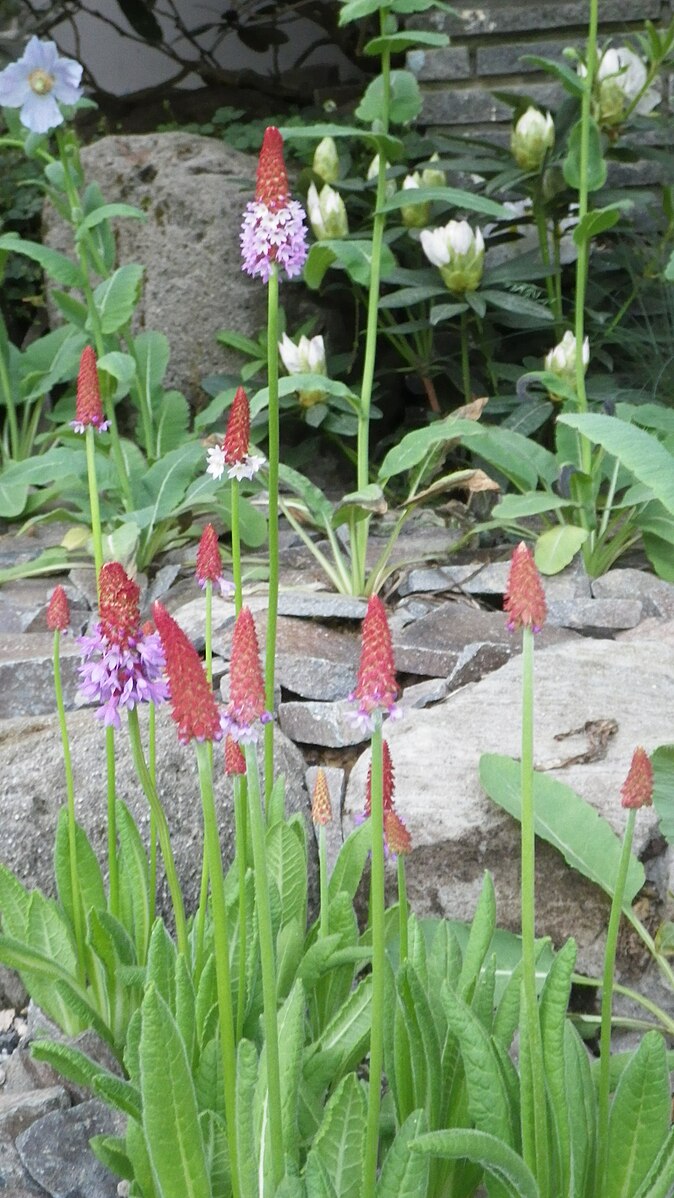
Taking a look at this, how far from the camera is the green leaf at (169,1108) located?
3.08ft

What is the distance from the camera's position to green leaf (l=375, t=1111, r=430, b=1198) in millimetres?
960

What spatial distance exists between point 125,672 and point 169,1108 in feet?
1.14

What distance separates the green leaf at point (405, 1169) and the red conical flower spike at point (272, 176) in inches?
30.4

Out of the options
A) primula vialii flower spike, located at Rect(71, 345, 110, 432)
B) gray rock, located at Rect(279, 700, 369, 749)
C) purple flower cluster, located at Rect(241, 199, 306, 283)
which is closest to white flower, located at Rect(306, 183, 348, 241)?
gray rock, located at Rect(279, 700, 369, 749)

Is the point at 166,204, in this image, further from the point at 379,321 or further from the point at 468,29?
the point at 468,29

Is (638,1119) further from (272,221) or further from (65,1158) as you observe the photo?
(272,221)

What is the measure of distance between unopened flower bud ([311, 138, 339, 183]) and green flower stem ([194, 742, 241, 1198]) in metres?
3.50

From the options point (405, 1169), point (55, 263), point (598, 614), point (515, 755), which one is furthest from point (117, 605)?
point (55, 263)

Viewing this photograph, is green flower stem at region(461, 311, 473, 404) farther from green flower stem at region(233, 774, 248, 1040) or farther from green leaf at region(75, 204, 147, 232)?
green flower stem at region(233, 774, 248, 1040)

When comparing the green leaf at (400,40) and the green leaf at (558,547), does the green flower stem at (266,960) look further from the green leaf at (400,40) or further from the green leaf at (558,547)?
the green leaf at (400,40)

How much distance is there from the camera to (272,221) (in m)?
1.09

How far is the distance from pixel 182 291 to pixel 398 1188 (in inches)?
149

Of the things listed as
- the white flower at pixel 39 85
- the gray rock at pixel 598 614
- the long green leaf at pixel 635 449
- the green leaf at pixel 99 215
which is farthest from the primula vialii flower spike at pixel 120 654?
the white flower at pixel 39 85

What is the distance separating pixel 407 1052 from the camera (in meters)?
1.13
